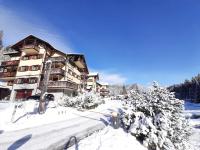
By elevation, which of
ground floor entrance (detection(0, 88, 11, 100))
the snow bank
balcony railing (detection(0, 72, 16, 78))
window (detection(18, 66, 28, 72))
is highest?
window (detection(18, 66, 28, 72))

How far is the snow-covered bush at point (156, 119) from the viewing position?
37.1ft

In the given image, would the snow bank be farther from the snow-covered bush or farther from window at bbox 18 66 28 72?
window at bbox 18 66 28 72

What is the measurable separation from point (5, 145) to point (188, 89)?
12234cm

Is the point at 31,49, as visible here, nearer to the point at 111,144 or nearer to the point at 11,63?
the point at 11,63

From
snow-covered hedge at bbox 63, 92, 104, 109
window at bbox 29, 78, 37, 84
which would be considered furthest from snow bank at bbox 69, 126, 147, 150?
window at bbox 29, 78, 37, 84

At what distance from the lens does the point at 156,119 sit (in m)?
12.0

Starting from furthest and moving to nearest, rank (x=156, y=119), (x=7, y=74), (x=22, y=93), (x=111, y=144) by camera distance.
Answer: (x=7, y=74) → (x=22, y=93) → (x=156, y=119) → (x=111, y=144)

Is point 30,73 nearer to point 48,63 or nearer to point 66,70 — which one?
point 66,70

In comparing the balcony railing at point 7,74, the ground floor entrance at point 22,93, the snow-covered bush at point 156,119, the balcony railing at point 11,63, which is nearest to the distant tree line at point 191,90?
the ground floor entrance at point 22,93

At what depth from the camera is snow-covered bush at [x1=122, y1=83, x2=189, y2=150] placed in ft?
37.1

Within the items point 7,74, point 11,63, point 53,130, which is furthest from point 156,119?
point 7,74

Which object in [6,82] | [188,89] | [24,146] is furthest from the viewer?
[188,89]

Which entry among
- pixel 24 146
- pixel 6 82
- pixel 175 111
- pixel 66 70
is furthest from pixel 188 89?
pixel 24 146

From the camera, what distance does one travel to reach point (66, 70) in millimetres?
44781
